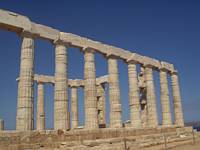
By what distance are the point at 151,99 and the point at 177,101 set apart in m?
5.23

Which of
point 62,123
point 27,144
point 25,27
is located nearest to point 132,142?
point 62,123

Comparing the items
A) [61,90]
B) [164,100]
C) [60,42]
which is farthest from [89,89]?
[164,100]

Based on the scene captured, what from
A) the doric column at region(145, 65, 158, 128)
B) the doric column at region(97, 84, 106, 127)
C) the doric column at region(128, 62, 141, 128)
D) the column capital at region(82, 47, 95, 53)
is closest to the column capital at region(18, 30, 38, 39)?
the column capital at region(82, 47, 95, 53)

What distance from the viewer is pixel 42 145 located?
1512 centimetres

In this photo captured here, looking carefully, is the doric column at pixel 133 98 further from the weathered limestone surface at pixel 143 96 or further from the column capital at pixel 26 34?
the column capital at pixel 26 34

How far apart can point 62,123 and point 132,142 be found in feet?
18.4

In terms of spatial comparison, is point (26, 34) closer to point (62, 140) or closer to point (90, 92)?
point (90, 92)

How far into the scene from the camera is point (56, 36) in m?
20.4

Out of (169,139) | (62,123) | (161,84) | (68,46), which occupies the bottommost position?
(169,139)

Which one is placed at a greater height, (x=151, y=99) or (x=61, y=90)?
(x=61, y=90)

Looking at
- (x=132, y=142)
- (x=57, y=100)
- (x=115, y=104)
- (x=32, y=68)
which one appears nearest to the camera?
(x=132, y=142)

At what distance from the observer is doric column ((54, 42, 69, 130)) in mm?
19594

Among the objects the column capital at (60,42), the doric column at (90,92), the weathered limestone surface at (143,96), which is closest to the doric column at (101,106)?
the weathered limestone surface at (143,96)

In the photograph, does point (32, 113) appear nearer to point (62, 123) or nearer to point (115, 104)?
point (62, 123)
